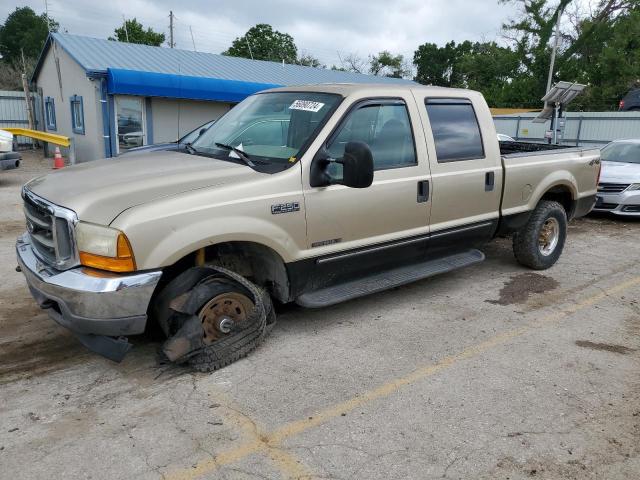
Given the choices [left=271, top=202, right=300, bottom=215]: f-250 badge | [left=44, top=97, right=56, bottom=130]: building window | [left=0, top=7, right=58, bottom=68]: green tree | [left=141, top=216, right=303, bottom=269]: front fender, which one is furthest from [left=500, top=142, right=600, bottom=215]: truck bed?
[left=0, top=7, right=58, bottom=68]: green tree

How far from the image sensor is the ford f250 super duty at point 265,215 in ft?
10.6

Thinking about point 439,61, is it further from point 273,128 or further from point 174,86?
point 273,128

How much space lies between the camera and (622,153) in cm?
1036

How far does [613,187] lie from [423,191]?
21.2ft

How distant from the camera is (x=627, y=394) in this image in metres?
3.53

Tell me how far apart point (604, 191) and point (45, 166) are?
50.6ft

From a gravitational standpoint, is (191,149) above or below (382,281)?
above

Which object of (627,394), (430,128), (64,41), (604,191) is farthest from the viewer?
(64,41)

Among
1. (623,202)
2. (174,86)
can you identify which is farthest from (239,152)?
(174,86)

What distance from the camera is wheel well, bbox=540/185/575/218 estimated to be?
6.29m

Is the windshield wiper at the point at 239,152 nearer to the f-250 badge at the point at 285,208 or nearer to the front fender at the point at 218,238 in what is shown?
the f-250 badge at the point at 285,208

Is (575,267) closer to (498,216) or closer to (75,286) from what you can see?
(498,216)

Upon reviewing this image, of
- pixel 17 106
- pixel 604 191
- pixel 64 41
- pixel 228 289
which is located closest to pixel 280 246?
pixel 228 289

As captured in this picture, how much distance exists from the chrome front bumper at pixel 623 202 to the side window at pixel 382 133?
253 inches
